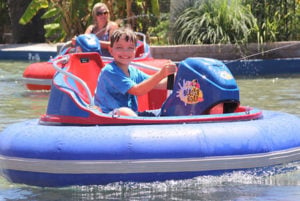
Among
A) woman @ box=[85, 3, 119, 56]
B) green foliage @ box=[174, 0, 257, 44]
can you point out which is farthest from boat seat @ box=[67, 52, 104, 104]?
green foliage @ box=[174, 0, 257, 44]

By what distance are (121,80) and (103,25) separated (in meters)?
5.74

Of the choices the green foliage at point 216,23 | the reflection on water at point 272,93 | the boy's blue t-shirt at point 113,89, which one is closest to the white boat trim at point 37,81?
the reflection on water at point 272,93

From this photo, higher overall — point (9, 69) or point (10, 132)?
point (10, 132)

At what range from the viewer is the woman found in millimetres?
12133

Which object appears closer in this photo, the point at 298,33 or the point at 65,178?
the point at 65,178

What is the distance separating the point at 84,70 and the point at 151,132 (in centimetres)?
174

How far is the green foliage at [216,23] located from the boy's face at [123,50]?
9088 millimetres

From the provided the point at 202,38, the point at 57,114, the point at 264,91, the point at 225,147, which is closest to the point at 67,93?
the point at 57,114

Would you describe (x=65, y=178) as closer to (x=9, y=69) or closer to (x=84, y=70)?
(x=84, y=70)

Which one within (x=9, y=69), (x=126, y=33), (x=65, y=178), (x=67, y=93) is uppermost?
(x=126, y=33)

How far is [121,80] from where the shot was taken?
22.0 feet

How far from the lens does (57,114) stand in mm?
6711

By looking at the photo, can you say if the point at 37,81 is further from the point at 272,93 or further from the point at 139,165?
the point at 139,165

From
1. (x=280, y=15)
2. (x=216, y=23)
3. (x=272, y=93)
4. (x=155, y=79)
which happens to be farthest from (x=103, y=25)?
(x=155, y=79)
